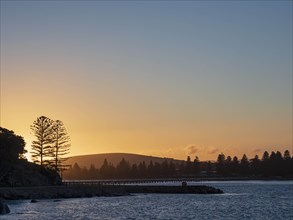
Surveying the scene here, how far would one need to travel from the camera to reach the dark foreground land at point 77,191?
331 feet

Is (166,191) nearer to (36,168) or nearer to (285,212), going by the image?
(36,168)

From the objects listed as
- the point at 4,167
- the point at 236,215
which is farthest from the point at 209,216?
the point at 4,167

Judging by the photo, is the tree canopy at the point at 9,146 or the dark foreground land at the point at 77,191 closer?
the dark foreground land at the point at 77,191

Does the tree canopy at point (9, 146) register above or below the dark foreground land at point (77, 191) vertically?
above

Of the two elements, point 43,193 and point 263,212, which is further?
point 43,193

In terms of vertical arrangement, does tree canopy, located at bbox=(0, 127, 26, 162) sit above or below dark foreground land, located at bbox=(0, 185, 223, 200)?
above

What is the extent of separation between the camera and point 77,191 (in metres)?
115

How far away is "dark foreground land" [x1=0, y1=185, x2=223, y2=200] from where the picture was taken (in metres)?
101

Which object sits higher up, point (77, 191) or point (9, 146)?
point (9, 146)

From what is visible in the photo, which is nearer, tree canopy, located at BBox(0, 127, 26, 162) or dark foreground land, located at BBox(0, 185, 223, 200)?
dark foreground land, located at BBox(0, 185, 223, 200)

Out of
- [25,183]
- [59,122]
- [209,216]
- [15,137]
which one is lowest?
[209,216]

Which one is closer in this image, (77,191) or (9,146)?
(9,146)

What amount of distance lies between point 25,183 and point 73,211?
48776 millimetres

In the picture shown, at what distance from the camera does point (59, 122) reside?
146 metres
